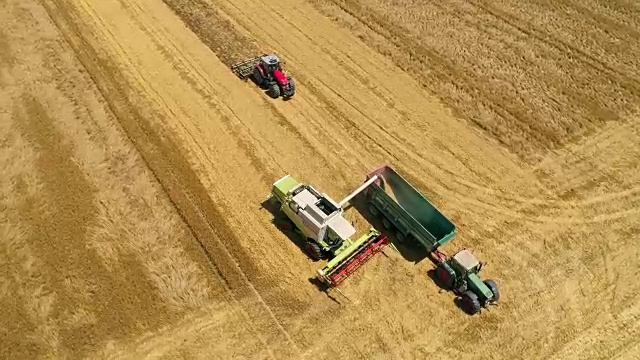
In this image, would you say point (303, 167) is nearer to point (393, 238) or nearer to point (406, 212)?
point (393, 238)

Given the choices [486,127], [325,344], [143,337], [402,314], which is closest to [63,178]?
[143,337]

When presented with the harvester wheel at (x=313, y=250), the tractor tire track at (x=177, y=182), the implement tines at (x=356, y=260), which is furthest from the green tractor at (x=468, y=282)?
the tractor tire track at (x=177, y=182)

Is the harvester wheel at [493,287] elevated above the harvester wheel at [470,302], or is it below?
above

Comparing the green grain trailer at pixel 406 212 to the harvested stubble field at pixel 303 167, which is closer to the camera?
the harvested stubble field at pixel 303 167

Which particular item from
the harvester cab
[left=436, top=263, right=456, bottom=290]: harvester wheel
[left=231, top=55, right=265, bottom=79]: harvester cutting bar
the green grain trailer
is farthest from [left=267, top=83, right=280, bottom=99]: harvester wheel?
[left=436, top=263, right=456, bottom=290]: harvester wheel

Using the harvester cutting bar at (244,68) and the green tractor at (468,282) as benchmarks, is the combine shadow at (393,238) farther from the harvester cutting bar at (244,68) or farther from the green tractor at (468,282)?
the harvester cutting bar at (244,68)

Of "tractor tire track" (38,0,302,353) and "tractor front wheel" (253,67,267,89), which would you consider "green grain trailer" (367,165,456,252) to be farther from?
"tractor front wheel" (253,67,267,89)

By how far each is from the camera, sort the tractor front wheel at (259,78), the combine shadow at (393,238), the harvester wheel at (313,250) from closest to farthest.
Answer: the harvester wheel at (313,250), the combine shadow at (393,238), the tractor front wheel at (259,78)
